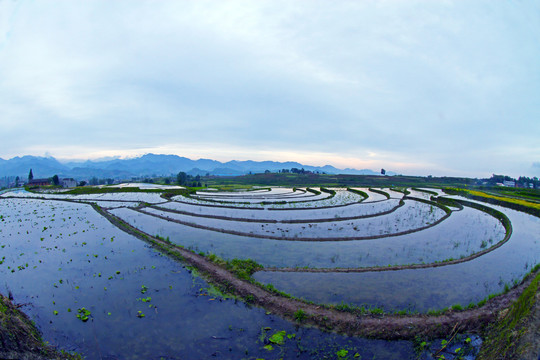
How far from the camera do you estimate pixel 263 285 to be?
8977 millimetres

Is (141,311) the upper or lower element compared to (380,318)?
lower

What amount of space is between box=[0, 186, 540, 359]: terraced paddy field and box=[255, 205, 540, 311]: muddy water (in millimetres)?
70

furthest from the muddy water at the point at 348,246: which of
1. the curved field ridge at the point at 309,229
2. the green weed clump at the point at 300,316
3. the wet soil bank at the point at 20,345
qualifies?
the wet soil bank at the point at 20,345

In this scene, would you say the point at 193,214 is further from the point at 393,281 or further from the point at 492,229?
the point at 492,229

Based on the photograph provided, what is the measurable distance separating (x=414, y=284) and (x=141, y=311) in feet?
31.8

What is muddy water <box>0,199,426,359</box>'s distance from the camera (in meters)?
6.10

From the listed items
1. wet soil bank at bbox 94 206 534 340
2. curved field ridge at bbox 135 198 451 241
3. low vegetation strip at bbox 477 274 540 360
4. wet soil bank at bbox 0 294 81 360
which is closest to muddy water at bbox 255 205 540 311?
wet soil bank at bbox 94 206 534 340

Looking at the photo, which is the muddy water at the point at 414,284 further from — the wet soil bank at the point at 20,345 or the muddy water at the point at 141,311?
the wet soil bank at the point at 20,345

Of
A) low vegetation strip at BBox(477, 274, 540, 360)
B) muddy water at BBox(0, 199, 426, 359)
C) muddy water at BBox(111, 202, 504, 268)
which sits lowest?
muddy water at BBox(0, 199, 426, 359)

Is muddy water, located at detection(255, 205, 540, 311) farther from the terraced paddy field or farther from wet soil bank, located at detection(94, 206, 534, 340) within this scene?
wet soil bank, located at detection(94, 206, 534, 340)

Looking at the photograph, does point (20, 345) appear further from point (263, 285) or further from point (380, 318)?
point (380, 318)

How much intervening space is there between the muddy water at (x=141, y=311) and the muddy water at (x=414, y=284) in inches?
73.6

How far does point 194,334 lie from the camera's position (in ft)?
21.9

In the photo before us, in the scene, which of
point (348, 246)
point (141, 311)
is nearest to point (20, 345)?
point (141, 311)
